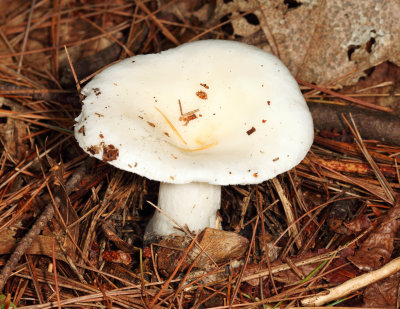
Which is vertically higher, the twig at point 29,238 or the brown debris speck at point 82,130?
the brown debris speck at point 82,130

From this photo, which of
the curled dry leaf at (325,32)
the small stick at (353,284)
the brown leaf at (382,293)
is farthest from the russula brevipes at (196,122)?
the curled dry leaf at (325,32)

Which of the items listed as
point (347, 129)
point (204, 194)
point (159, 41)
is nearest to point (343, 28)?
point (347, 129)

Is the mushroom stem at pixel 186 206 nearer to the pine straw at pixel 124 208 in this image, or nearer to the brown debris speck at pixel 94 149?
the pine straw at pixel 124 208

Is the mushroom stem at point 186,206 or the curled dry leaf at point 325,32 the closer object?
the mushroom stem at point 186,206

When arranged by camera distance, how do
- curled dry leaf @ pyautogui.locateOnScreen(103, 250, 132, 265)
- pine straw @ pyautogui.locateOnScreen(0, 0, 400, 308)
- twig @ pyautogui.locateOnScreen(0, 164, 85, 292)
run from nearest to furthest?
1. twig @ pyautogui.locateOnScreen(0, 164, 85, 292)
2. pine straw @ pyautogui.locateOnScreen(0, 0, 400, 308)
3. curled dry leaf @ pyautogui.locateOnScreen(103, 250, 132, 265)

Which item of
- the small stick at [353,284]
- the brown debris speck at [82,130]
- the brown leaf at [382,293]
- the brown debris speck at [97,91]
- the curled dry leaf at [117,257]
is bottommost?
the brown leaf at [382,293]

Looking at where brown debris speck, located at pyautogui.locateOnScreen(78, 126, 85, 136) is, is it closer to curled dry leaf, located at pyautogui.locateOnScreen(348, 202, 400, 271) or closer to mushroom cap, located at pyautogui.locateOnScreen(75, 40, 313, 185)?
mushroom cap, located at pyautogui.locateOnScreen(75, 40, 313, 185)

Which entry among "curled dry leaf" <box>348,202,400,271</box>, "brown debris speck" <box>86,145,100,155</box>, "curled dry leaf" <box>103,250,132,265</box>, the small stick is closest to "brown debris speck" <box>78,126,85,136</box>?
"brown debris speck" <box>86,145,100,155</box>

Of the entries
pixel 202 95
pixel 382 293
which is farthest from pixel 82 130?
pixel 382 293
